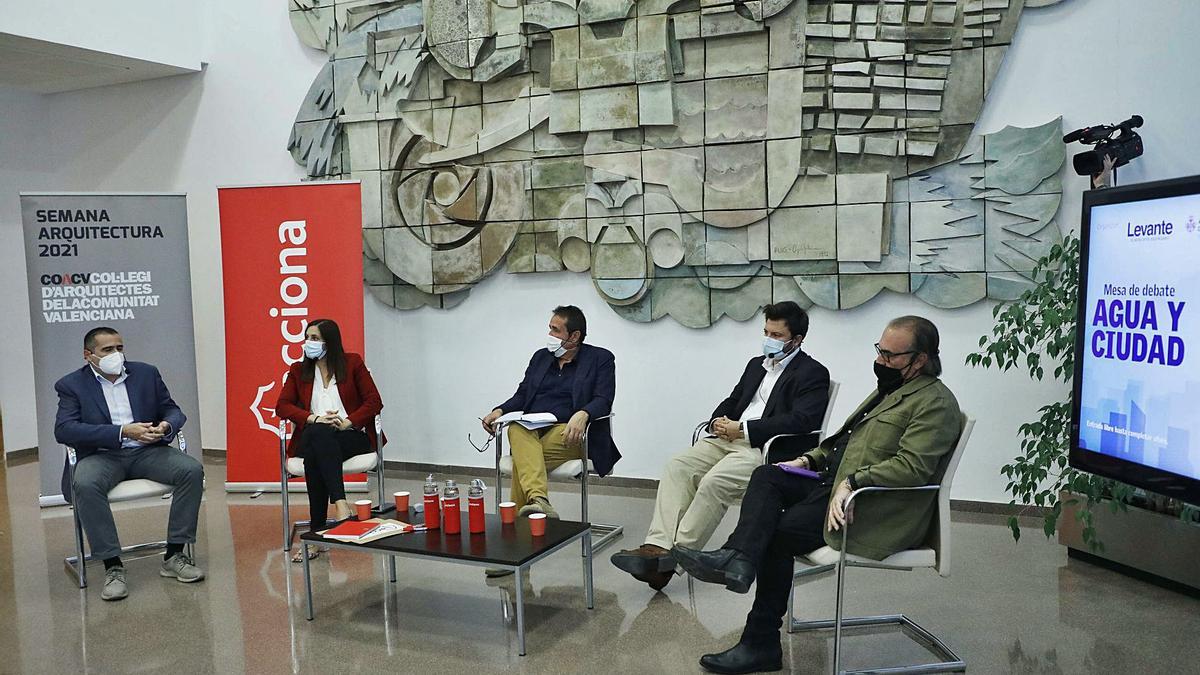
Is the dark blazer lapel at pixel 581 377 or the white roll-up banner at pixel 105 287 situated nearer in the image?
the dark blazer lapel at pixel 581 377

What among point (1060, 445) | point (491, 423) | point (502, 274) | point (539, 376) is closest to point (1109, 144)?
point (1060, 445)

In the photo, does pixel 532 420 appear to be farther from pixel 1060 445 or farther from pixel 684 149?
pixel 1060 445

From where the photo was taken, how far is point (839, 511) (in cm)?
328

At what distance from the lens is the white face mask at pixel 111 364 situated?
478 centimetres

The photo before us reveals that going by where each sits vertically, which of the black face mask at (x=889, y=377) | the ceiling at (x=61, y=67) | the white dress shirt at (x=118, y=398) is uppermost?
the ceiling at (x=61, y=67)

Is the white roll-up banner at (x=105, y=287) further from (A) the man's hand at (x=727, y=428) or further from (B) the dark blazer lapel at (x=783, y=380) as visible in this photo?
(B) the dark blazer lapel at (x=783, y=380)

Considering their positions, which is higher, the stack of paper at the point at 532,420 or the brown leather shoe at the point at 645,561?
the stack of paper at the point at 532,420

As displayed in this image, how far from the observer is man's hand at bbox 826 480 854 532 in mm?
3266

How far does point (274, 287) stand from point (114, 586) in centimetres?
238

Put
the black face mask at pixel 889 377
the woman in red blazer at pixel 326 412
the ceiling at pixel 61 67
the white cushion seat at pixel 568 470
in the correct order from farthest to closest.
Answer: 1. the ceiling at pixel 61 67
2. the woman in red blazer at pixel 326 412
3. the white cushion seat at pixel 568 470
4. the black face mask at pixel 889 377

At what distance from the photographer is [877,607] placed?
4.11 meters

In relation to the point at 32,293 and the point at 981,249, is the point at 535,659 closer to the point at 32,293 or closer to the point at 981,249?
the point at 981,249

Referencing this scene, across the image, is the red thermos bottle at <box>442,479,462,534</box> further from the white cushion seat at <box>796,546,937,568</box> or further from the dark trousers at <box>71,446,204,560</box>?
the white cushion seat at <box>796,546,937,568</box>

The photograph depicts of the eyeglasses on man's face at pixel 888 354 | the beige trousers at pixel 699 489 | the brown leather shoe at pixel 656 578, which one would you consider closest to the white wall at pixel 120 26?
the beige trousers at pixel 699 489
